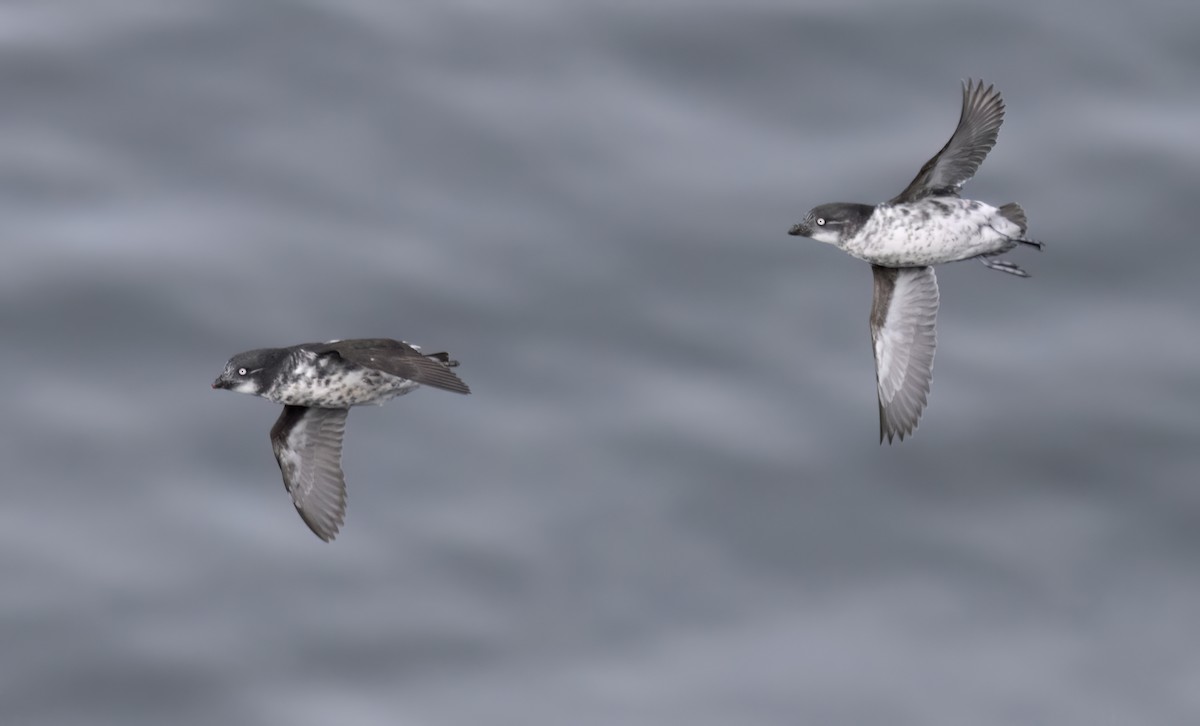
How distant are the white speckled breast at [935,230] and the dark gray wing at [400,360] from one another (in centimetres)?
367

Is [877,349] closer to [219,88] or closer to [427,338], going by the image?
[427,338]

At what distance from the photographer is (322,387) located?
1922cm

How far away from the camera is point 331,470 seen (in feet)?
66.3

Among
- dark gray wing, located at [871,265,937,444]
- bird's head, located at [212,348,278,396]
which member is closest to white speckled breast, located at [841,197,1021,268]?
dark gray wing, located at [871,265,937,444]

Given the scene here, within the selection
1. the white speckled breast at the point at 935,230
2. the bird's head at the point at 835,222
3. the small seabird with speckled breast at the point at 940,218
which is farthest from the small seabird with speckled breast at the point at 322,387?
the white speckled breast at the point at 935,230

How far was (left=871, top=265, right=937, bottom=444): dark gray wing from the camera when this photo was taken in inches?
831

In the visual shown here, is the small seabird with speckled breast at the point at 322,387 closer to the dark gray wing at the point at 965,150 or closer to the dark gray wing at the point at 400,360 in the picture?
the dark gray wing at the point at 400,360

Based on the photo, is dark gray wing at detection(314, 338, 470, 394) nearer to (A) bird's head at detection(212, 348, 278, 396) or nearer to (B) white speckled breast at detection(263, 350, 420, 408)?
(B) white speckled breast at detection(263, 350, 420, 408)

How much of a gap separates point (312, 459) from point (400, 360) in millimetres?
2049

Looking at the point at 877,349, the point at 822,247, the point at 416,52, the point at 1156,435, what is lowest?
the point at 877,349

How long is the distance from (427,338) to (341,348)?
9267mm

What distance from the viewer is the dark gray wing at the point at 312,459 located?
66.3 feet

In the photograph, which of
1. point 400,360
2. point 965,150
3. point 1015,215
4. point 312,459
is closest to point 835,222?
point 965,150

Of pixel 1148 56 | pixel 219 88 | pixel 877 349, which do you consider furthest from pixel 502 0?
pixel 877 349
